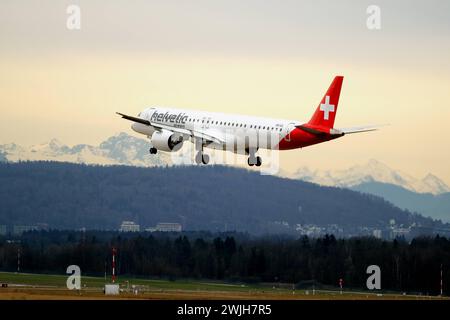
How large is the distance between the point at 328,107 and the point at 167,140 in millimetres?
17218

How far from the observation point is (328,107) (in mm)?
139625

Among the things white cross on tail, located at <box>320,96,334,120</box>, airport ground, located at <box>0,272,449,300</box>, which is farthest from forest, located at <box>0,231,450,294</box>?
white cross on tail, located at <box>320,96,334,120</box>

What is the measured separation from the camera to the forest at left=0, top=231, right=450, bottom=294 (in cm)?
16550

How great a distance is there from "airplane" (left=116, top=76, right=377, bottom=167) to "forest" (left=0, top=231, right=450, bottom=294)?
23486 millimetres

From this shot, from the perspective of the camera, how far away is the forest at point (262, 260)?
165500 mm

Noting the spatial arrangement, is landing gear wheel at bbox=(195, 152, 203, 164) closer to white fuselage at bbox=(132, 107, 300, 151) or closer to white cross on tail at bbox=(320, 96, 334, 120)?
white fuselage at bbox=(132, 107, 300, 151)

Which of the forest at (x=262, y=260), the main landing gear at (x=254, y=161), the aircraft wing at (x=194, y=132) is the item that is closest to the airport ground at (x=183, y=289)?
the forest at (x=262, y=260)

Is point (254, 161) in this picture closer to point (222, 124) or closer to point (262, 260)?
point (222, 124)

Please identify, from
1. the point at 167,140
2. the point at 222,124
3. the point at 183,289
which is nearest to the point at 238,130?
the point at 222,124
